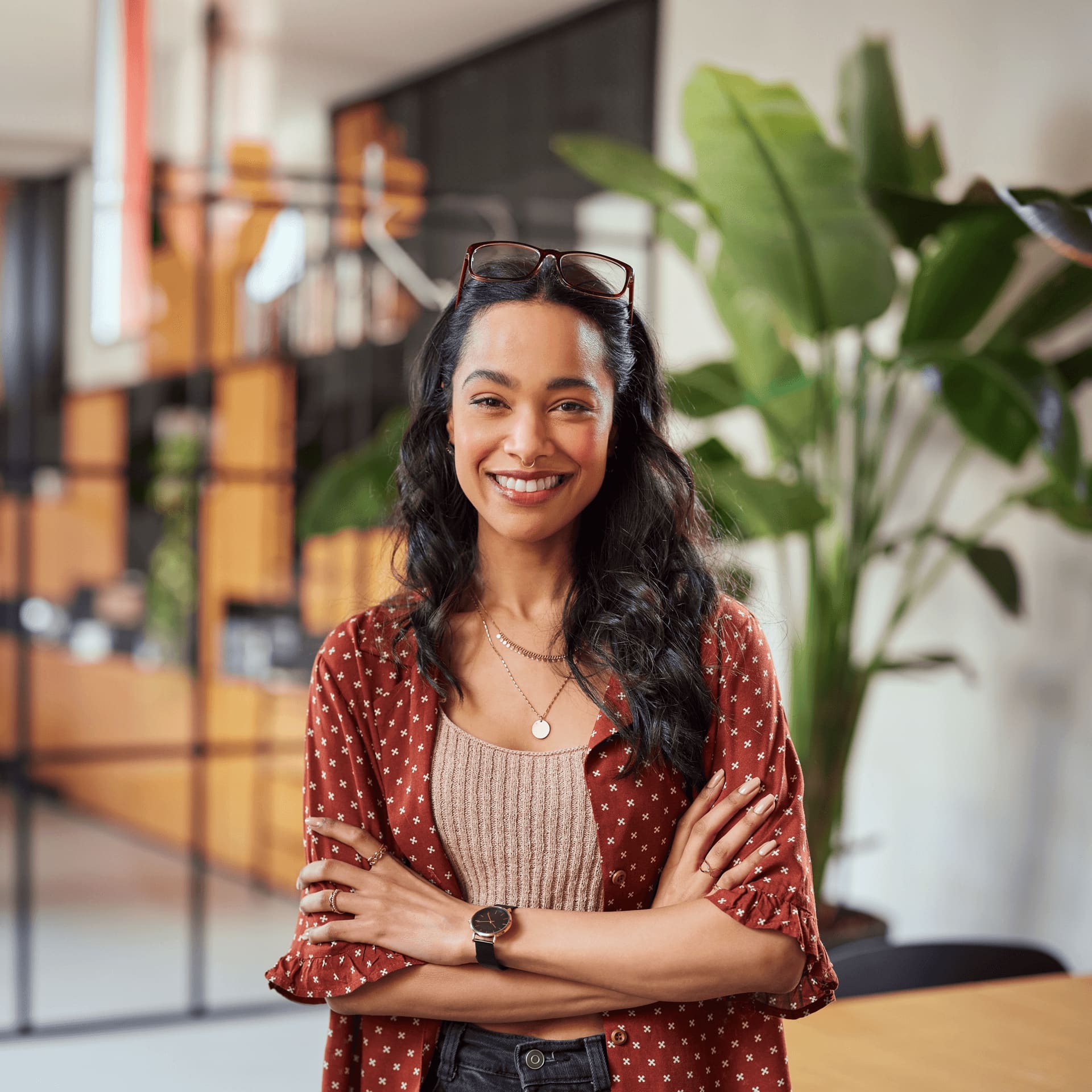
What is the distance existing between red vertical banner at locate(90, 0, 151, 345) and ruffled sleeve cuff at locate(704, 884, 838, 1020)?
288 cm

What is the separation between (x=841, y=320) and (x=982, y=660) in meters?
1.40

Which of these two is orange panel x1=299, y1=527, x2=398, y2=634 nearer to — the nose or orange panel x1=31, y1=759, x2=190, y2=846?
orange panel x1=31, y1=759, x2=190, y2=846

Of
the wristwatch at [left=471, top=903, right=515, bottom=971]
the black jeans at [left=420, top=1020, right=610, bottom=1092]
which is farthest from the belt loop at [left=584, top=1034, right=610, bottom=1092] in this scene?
the wristwatch at [left=471, top=903, right=515, bottom=971]

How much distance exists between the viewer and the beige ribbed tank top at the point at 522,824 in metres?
1.30

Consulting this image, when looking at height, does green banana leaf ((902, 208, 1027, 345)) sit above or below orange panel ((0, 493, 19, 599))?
above

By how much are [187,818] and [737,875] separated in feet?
13.4

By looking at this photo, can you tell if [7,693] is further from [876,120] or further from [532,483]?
[532,483]

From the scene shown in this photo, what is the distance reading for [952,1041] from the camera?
1769 mm

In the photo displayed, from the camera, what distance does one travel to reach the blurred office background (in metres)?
3.78

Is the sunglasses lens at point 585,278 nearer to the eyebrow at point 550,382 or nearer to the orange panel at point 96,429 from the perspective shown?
the eyebrow at point 550,382

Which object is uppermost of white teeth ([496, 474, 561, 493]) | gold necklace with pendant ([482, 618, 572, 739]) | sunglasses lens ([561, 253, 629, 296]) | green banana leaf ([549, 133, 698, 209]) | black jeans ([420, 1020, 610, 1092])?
green banana leaf ([549, 133, 698, 209])

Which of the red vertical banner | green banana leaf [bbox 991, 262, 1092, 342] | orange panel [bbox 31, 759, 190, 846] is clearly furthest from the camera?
orange panel [bbox 31, 759, 190, 846]

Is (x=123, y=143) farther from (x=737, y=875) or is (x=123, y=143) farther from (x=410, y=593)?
(x=737, y=875)

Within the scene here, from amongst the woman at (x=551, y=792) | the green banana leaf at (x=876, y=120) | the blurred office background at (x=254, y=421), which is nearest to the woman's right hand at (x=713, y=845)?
the woman at (x=551, y=792)
